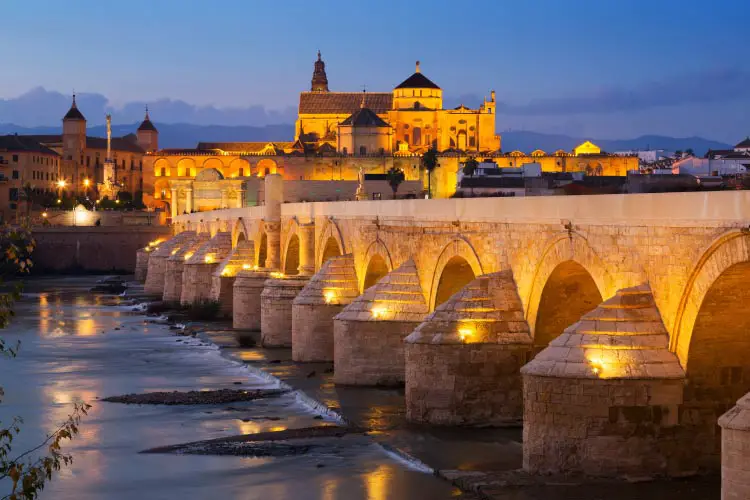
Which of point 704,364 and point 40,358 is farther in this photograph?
point 40,358

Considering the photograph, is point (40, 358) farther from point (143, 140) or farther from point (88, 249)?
point (143, 140)

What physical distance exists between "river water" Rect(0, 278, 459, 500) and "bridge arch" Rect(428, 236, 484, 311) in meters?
3.09

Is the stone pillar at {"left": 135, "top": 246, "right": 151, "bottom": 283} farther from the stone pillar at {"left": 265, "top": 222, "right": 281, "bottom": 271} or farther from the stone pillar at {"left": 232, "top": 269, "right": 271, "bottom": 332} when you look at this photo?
the stone pillar at {"left": 232, "top": 269, "right": 271, "bottom": 332}

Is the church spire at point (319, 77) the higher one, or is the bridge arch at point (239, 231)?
the church spire at point (319, 77)

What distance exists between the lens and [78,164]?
442 ft

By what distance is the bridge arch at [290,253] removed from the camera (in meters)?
36.8

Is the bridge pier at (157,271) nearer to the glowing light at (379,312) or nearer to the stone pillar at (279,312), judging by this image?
the stone pillar at (279,312)

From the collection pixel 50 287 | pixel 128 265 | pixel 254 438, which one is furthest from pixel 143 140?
pixel 254 438

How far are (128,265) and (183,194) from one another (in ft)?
63.7

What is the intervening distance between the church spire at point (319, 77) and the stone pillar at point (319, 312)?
11770cm

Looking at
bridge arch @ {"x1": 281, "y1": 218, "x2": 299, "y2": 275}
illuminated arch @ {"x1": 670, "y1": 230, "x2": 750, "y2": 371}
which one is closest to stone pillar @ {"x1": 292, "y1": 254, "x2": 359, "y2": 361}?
bridge arch @ {"x1": 281, "y1": 218, "x2": 299, "y2": 275}

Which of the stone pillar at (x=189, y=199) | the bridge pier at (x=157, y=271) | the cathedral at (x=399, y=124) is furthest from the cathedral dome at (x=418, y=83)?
the bridge pier at (x=157, y=271)

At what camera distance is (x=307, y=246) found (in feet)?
112

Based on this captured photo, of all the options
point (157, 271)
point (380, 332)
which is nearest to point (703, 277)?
point (380, 332)
